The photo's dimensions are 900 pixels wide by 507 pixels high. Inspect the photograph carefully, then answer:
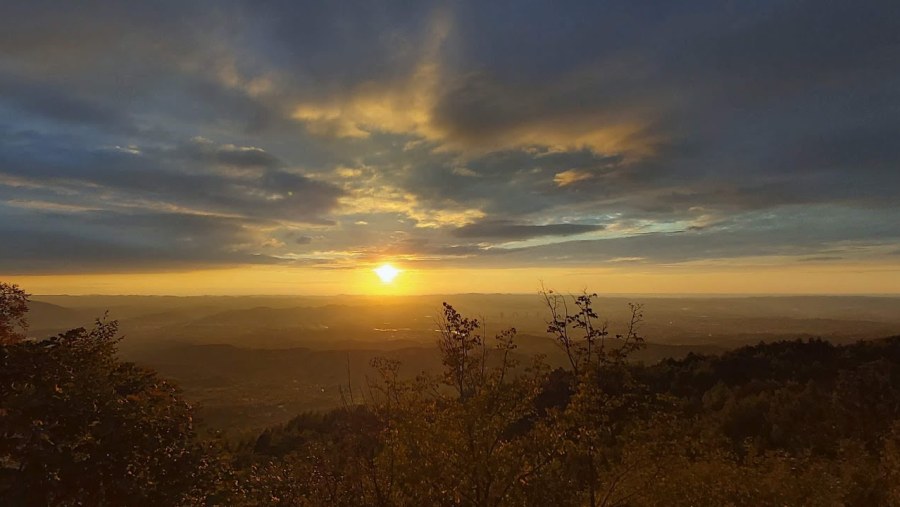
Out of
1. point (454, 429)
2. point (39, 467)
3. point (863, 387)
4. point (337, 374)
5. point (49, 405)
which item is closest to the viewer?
point (39, 467)

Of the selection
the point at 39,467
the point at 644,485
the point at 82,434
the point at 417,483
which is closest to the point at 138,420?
the point at 82,434

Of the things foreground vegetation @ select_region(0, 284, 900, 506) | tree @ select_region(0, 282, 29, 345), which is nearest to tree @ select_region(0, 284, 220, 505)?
foreground vegetation @ select_region(0, 284, 900, 506)

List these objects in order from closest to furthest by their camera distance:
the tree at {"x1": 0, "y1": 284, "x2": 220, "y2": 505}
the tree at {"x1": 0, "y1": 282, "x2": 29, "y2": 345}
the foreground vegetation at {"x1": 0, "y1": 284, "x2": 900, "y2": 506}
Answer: the tree at {"x1": 0, "y1": 284, "x2": 220, "y2": 505}, the foreground vegetation at {"x1": 0, "y1": 284, "x2": 900, "y2": 506}, the tree at {"x1": 0, "y1": 282, "x2": 29, "y2": 345}

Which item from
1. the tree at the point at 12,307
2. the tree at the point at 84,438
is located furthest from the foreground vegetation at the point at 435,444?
the tree at the point at 12,307

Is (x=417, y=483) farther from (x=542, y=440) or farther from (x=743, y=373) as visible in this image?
(x=743, y=373)

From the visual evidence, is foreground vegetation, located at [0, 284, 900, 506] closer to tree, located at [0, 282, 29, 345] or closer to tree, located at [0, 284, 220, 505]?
tree, located at [0, 284, 220, 505]

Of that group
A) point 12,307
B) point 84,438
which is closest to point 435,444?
point 84,438

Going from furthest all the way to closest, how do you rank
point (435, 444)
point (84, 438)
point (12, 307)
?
point (12, 307) → point (435, 444) → point (84, 438)

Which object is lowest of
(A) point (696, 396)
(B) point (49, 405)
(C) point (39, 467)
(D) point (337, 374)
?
(D) point (337, 374)

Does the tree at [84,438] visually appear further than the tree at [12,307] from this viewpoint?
No

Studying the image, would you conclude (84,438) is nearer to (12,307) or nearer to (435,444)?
(435,444)

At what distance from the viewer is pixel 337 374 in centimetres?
13625

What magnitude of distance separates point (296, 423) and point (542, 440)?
44.4 metres

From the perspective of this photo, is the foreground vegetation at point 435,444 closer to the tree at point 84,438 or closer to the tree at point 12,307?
the tree at point 84,438
